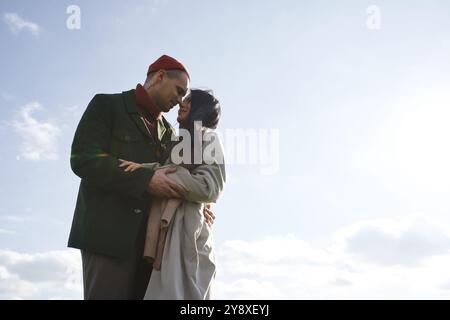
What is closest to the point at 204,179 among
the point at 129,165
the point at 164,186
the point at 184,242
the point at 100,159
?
the point at 164,186

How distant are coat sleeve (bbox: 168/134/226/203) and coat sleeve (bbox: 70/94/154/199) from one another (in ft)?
0.94

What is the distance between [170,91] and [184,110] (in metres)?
0.34

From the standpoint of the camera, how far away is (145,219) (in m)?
4.36

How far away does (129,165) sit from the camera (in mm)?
4262

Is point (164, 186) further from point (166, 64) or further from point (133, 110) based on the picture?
point (166, 64)

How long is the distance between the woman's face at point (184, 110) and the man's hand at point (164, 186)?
57 cm

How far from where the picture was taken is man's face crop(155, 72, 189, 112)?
484 cm

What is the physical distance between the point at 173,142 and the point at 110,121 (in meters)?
0.66

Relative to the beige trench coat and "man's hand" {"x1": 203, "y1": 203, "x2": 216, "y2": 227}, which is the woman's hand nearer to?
the beige trench coat
